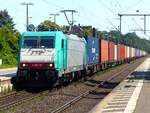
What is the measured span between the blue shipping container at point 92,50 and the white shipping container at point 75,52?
2.40 meters

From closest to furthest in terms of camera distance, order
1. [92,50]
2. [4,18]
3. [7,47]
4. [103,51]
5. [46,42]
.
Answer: [46,42] < [92,50] < [103,51] < [7,47] < [4,18]

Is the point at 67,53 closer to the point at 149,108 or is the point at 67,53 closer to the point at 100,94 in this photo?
the point at 100,94

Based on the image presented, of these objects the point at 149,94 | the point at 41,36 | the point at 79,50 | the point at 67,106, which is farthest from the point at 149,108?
the point at 79,50

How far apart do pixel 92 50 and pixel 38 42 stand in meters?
14.8

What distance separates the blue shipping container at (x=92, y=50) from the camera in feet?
127

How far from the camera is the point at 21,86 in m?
27.9

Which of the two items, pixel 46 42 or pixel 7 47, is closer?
pixel 46 42

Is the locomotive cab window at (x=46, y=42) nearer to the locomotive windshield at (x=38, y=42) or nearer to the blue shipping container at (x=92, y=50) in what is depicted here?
the locomotive windshield at (x=38, y=42)

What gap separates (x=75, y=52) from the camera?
3155 cm

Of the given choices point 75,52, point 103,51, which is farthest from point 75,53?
point 103,51

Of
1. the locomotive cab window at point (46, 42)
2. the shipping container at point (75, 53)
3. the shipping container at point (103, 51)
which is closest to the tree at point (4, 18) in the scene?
the shipping container at point (103, 51)

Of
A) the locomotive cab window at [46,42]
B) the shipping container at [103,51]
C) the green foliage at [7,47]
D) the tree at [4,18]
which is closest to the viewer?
Result: the locomotive cab window at [46,42]

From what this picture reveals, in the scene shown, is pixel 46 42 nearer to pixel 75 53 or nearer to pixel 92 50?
pixel 75 53

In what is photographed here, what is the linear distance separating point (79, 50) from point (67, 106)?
14344 mm
